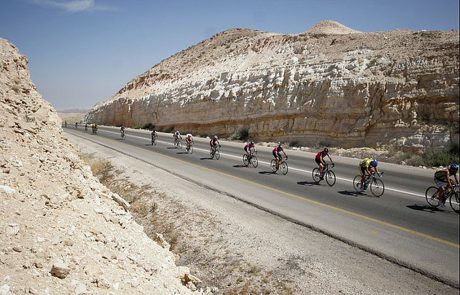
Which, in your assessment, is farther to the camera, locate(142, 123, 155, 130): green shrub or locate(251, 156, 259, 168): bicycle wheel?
locate(142, 123, 155, 130): green shrub

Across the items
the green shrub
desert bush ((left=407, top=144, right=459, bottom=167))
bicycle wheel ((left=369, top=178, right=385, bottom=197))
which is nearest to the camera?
bicycle wheel ((left=369, top=178, right=385, bottom=197))

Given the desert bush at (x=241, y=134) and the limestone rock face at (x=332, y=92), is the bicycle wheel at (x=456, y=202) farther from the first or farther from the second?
the desert bush at (x=241, y=134)

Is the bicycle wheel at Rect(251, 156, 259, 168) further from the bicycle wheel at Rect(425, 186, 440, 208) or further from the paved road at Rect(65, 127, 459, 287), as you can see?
the bicycle wheel at Rect(425, 186, 440, 208)

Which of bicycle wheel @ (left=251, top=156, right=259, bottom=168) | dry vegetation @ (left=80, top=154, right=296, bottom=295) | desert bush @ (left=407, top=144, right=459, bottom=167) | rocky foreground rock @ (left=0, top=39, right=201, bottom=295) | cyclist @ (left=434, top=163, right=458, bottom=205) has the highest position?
desert bush @ (left=407, top=144, right=459, bottom=167)

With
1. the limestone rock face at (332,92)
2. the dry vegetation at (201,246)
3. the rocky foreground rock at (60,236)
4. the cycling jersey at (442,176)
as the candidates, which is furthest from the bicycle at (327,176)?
the limestone rock face at (332,92)

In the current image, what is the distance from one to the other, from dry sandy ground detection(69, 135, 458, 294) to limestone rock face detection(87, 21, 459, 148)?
16.8 m

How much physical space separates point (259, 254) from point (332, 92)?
924 inches

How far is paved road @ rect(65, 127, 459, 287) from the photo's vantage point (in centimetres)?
780

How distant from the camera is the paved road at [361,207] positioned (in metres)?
7.80

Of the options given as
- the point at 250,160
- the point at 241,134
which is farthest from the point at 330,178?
the point at 241,134

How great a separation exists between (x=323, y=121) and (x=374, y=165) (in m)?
16.1

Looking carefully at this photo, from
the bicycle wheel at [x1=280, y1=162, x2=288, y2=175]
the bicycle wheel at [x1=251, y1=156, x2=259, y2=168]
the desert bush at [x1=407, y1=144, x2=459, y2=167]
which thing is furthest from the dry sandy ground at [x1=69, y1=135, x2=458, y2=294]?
the desert bush at [x1=407, y1=144, x2=459, y2=167]

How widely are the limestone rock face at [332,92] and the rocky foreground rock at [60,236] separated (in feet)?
67.1

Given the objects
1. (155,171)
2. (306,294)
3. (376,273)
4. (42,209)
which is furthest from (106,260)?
(155,171)
